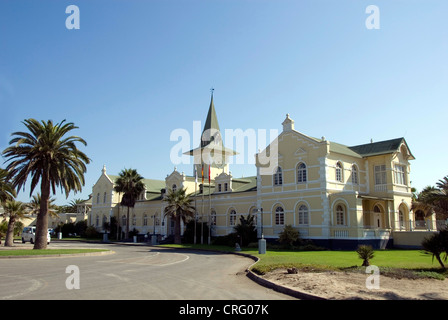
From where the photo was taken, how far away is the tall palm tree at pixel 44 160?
94.8 feet

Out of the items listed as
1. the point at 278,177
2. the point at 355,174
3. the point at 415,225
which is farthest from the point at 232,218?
the point at 415,225

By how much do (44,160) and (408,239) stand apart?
31.3 meters

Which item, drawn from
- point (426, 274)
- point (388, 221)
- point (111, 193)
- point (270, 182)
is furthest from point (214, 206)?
point (426, 274)

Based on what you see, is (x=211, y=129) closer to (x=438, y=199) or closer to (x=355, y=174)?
(x=355, y=174)

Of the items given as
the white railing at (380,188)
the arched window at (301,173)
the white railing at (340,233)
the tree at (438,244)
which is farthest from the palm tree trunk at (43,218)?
the white railing at (380,188)

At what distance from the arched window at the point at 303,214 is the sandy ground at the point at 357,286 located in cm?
2106

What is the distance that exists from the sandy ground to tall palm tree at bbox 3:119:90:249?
70.7 feet

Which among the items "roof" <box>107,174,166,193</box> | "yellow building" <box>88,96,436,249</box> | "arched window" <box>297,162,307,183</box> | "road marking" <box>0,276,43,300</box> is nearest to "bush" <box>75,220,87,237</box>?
"roof" <box>107,174,166,193</box>

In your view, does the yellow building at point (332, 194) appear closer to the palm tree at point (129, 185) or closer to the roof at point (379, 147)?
the roof at point (379, 147)

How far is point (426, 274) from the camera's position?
13.7 m

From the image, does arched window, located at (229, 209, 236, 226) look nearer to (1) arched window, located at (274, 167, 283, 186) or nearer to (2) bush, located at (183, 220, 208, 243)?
(2) bush, located at (183, 220, 208, 243)

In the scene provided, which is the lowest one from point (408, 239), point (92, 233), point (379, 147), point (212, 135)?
point (92, 233)

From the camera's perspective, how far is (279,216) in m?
37.5

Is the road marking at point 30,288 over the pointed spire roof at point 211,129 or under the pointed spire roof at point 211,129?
under
